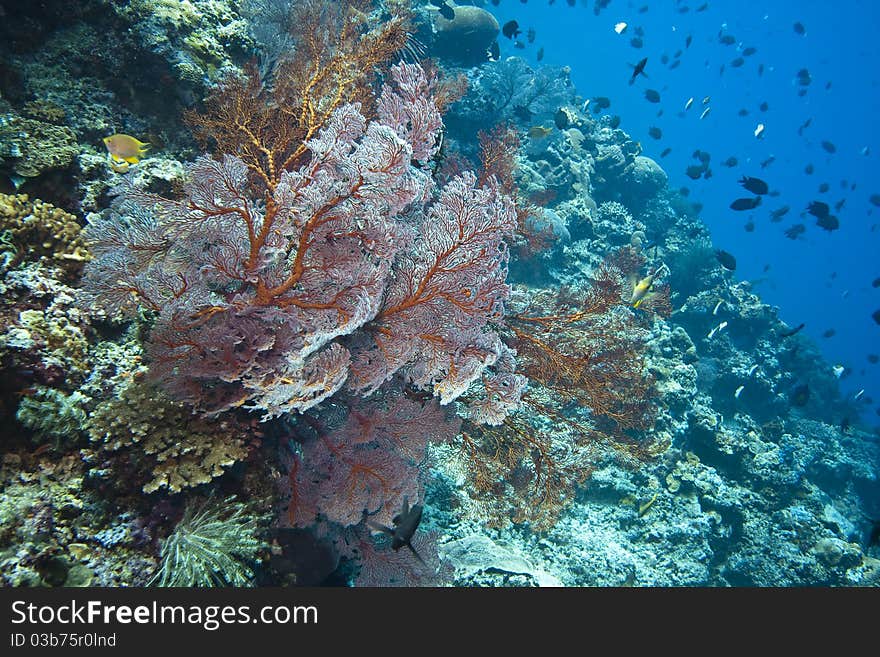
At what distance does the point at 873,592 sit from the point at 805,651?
995mm

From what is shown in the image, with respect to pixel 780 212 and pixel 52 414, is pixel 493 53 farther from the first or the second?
pixel 52 414

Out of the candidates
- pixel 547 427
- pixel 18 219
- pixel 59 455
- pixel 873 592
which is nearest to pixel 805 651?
pixel 873 592

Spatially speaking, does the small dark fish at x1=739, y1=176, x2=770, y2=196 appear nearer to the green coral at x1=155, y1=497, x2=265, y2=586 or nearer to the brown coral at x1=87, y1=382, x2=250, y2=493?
the brown coral at x1=87, y1=382, x2=250, y2=493

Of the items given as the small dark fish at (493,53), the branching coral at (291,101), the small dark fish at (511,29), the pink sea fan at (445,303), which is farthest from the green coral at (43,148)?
the small dark fish at (493,53)

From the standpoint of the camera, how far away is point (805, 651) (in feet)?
11.3

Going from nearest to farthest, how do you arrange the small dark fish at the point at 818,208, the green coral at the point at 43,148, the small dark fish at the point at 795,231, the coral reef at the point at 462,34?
the green coral at the point at 43,148 → the small dark fish at the point at 818,208 → the coral reef at the point at 462,34 → the small dark fish at the point at 795,231

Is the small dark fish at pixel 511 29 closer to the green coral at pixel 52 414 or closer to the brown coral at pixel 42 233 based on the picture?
the brown coral at pixel 42 233

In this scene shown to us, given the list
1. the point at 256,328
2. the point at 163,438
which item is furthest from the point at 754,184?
the point at 163,438

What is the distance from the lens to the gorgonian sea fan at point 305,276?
287cm

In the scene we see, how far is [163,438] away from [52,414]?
0.79 metres

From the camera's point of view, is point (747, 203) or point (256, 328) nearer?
point (256, 328)

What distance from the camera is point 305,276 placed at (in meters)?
3.12

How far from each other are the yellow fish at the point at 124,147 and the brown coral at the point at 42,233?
87cm

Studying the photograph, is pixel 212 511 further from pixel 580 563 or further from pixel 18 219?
pixel 580 563
